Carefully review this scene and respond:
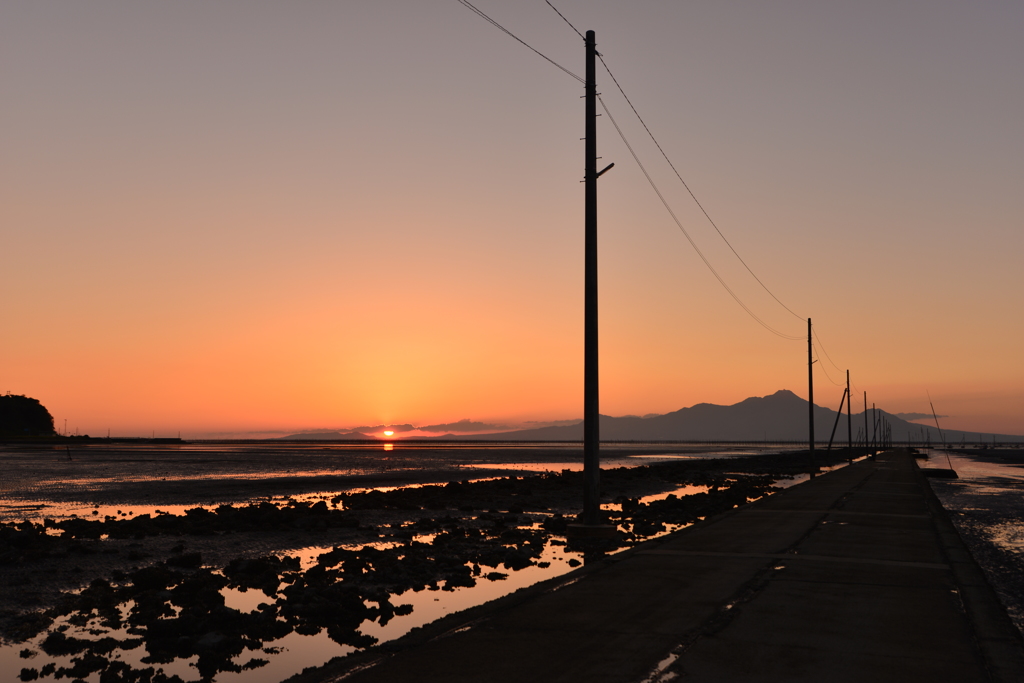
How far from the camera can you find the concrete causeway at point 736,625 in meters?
7.73

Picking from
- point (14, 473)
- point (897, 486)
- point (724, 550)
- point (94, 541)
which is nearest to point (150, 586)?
point (94, 541)

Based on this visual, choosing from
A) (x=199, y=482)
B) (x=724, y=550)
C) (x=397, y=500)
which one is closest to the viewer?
(x=724, y=550)

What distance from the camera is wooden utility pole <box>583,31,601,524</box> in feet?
63.0

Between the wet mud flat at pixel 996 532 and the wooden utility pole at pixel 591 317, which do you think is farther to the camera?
the wooden utility pole at pixel 591 317

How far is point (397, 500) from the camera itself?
33438 mm

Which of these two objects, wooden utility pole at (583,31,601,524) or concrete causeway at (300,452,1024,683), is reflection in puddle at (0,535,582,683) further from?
wooden utility pole at (583,31,601,524)

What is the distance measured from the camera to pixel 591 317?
1933cm

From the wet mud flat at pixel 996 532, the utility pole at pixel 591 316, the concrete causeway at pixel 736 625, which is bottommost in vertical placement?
the wet mud flat at pixel 996 532

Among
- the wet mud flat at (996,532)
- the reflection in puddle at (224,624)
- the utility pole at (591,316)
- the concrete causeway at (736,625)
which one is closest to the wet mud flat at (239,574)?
the reflection in puddle at (224,624)

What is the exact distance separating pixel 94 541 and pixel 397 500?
14.8 meters

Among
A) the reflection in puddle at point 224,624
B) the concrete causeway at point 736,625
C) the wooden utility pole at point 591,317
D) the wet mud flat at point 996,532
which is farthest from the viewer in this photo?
the wooden utility pole at point 591,317

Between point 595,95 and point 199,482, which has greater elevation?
point 595,95

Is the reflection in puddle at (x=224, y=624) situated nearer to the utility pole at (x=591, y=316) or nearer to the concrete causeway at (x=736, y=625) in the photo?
the concrete causeway at (x=736, y=625)

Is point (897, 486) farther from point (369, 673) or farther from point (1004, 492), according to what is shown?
point (369, 673)
